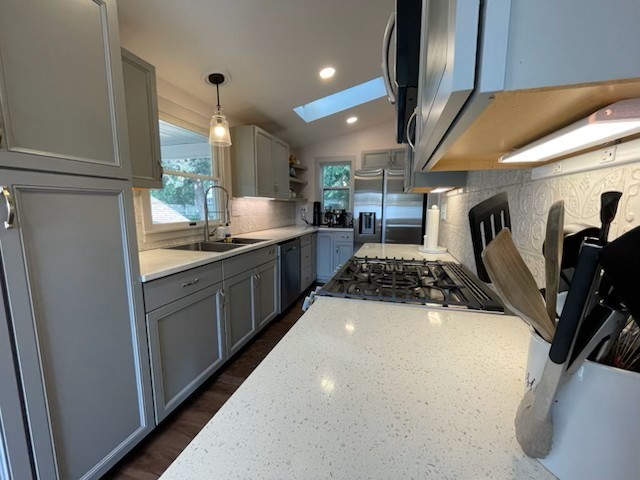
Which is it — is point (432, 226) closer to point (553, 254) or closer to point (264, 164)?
point (553, 254)

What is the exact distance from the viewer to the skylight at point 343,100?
10.5 feet

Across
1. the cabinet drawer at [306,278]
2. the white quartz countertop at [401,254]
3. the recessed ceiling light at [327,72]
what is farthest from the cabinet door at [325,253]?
the recessed ceiling light at [327,72]

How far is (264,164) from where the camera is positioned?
3.10 metres

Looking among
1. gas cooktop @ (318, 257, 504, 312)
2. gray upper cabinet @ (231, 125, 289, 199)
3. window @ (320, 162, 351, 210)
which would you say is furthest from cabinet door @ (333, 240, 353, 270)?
gas cooktop @ (318, 257, 504, 312)

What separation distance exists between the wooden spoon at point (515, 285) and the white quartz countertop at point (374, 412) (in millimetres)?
196

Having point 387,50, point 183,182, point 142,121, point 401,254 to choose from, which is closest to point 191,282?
point 142,121

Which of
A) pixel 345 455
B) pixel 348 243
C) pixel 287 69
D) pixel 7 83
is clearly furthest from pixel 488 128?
pixel 348 243

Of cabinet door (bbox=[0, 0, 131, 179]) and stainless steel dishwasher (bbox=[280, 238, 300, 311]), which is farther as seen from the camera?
stainless steel dishwasher (bbox=[280, 238, 300, 311])

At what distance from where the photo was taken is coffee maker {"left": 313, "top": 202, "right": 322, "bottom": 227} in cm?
457

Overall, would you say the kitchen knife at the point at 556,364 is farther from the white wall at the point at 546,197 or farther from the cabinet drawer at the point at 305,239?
the cabinet drawer at the point at 305,239

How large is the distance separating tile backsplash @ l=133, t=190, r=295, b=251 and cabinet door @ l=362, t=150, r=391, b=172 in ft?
4.72

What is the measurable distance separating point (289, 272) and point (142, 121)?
6.33ft

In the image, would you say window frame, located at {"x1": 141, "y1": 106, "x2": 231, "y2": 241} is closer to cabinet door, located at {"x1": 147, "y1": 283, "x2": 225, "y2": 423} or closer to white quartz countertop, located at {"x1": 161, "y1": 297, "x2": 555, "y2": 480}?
cabinet door, located at {"x1": 147, "y1": 283, "x2": 225, "y2": 423}

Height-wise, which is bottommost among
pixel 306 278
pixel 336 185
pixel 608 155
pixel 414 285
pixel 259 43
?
pixel 306 278
